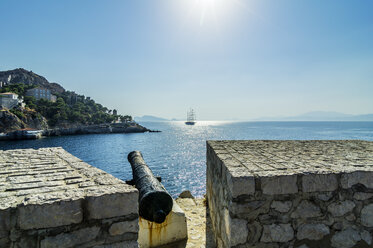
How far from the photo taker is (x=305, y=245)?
3137 millimetres

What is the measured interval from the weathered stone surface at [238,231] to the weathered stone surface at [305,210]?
756 mm

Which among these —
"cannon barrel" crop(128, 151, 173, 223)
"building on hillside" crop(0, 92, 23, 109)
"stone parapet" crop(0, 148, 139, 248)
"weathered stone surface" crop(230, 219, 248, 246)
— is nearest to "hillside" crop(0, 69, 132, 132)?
"building on hillside" crop(0, 92, 23, 109)

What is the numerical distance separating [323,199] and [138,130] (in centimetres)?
A: 9003

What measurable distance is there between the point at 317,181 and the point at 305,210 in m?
0.47

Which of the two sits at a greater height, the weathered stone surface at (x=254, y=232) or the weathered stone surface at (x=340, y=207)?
the weathered stone surface at (x=340, y=207)

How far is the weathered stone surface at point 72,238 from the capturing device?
1.96m

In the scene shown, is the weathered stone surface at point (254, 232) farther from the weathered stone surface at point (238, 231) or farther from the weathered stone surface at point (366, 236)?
the weathered stone surface at point (366, 236)

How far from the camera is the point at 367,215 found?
314 centimetres

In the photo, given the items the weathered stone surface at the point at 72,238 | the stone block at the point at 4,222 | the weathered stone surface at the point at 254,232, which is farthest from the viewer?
the weathered stone surface at the point at 254,232

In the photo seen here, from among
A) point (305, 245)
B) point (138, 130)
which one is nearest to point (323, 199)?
point (305, 245)

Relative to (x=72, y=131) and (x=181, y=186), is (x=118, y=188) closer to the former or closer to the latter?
(x=181, y=186)

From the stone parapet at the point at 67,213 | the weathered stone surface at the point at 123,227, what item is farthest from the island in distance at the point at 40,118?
the weathered stone surface at the point at 123,227

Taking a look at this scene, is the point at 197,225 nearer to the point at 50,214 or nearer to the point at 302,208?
the point at 302,208

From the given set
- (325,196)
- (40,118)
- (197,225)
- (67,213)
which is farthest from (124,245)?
(40,118)
